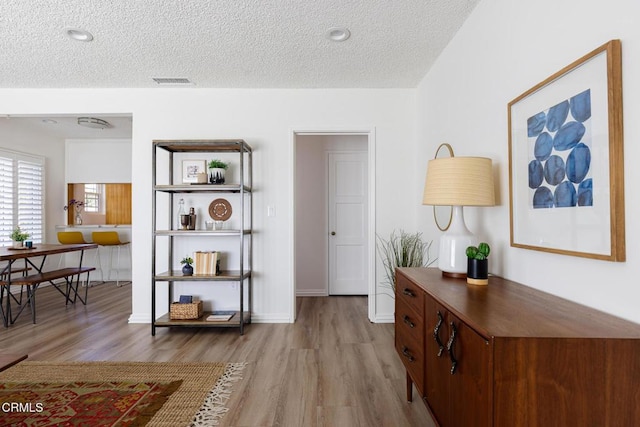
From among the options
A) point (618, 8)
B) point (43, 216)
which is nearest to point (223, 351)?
point (618, 8)

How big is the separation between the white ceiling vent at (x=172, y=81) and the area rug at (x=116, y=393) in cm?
262

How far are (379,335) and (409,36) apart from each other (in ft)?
8.51

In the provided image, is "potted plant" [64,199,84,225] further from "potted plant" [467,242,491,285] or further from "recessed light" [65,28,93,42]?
"potted plant" [467,242,491,285]

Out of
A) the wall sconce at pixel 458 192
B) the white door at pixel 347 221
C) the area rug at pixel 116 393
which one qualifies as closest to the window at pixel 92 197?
the area rug at pixel 116 393

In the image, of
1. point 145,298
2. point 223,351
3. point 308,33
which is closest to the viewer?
point 308,33

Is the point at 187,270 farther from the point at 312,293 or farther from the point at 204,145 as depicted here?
the point at 312,293

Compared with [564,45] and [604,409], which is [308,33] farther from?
[604,409]

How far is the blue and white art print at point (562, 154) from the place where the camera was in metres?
1.25

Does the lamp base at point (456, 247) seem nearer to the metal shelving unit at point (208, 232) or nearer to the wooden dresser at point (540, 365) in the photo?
the wooden dresser at point (540, 365)

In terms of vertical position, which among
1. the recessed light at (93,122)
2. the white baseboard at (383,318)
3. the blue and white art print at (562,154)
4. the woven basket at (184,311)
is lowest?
the white baseboard at (383,318)

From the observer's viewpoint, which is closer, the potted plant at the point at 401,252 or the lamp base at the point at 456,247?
the lamp base at the point at 456,247

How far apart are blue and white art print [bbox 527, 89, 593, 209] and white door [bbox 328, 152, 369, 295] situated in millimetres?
3302

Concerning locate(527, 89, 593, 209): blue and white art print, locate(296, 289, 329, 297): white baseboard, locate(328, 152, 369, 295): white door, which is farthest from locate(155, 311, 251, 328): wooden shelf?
locate(527, 89, 593, 209): blue and white art print

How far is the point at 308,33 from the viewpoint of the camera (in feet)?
8.32
